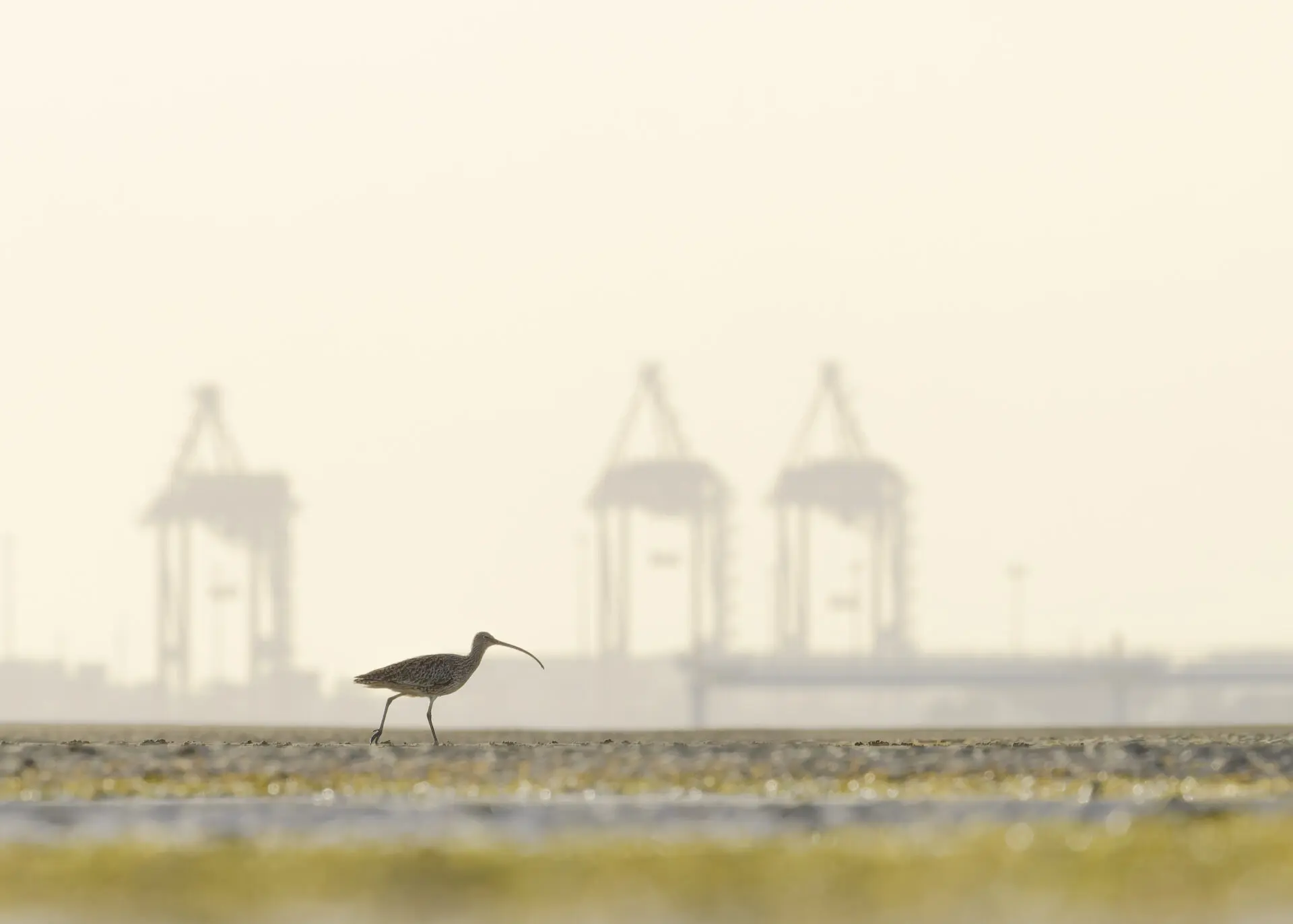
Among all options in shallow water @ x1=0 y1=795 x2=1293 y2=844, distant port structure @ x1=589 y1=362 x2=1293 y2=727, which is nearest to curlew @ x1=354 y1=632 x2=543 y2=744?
shallow water @ x1=0 y1=795 x2=1293 y2=844

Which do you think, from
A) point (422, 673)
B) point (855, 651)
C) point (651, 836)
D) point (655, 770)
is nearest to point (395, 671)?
point (422, 673)

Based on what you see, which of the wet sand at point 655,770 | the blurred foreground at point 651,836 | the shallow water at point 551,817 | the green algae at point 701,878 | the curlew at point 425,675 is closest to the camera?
the green algae at point 701,878

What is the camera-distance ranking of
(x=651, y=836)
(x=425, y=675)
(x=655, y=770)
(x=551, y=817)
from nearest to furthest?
1. (x=651, y=836)
2. (x=551, y=817)
3. (x=655, y=770)
4. (x=425, y=675)

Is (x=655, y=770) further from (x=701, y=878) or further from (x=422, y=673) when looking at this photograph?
(x=701, y=878)

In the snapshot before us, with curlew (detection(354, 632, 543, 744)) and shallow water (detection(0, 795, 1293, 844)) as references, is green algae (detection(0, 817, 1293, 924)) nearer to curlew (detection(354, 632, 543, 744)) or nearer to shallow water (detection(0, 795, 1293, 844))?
shallow water (detection(0, 795, 1293, 844))

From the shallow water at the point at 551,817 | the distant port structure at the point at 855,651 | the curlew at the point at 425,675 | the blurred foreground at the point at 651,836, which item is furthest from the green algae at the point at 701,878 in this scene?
the distant port structure at the point at 855,651

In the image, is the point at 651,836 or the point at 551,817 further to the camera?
the point at 551,817

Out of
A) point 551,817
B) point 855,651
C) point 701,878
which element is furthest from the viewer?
point 855,651

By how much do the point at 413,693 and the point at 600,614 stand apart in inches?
5972

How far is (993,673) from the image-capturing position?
168m

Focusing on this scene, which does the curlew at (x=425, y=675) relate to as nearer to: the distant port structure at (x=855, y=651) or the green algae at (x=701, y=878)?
the green algae at (x=701, y=878)

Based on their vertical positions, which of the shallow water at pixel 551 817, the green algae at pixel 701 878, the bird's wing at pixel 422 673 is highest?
the bird's wing at pixel 422 673

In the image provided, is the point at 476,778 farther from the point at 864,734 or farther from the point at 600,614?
the point at 600,614

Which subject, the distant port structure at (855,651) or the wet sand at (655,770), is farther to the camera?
the distant port structure at (855,651)
